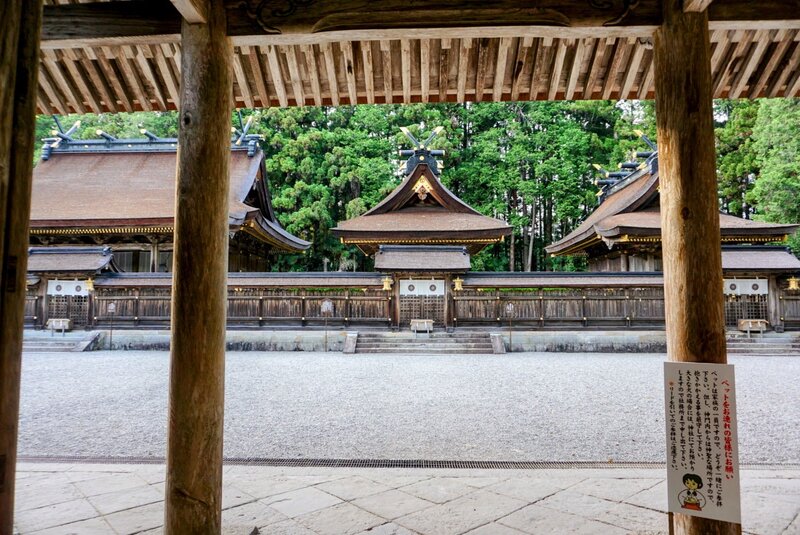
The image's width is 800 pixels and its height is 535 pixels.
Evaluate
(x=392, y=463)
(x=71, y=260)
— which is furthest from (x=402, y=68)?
(x=71, y=260)

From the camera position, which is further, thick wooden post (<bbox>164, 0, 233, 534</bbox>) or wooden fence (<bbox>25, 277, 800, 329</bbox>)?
wooden fence (<bbox>25, 277, 800, 329</bbox>)

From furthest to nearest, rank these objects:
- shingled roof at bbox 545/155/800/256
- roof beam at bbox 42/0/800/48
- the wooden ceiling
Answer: shingled roof at bbox 545/155/800/256, the wooden ceiling, roof beam at bbox 42/0/800/48

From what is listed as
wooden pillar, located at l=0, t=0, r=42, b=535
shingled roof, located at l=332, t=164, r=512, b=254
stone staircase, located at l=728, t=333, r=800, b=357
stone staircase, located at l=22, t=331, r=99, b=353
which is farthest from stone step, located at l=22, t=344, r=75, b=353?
stone staircase, located at l=728, t=333, r=800, b=357

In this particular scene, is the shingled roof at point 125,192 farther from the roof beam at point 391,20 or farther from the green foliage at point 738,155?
the green foliage at point 738,155

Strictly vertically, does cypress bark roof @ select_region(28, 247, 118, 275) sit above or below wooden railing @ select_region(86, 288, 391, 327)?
above

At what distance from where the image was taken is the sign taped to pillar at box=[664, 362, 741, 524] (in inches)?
91.3

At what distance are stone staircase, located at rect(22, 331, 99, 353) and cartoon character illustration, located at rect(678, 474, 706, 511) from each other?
50.3 ft

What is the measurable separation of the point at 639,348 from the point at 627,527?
12.9m

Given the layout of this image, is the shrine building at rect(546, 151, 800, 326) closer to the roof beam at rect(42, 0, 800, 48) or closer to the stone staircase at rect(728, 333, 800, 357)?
the stone staircase at rect(728, 333, 800, 357)

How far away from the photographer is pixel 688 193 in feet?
8.32

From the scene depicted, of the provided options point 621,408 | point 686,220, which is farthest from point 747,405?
point 686,220

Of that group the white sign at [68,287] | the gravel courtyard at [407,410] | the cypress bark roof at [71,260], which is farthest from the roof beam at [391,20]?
the white sign at [68,287]

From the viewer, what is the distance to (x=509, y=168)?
89.0ft

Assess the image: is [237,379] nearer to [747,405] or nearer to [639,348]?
[747,405]
